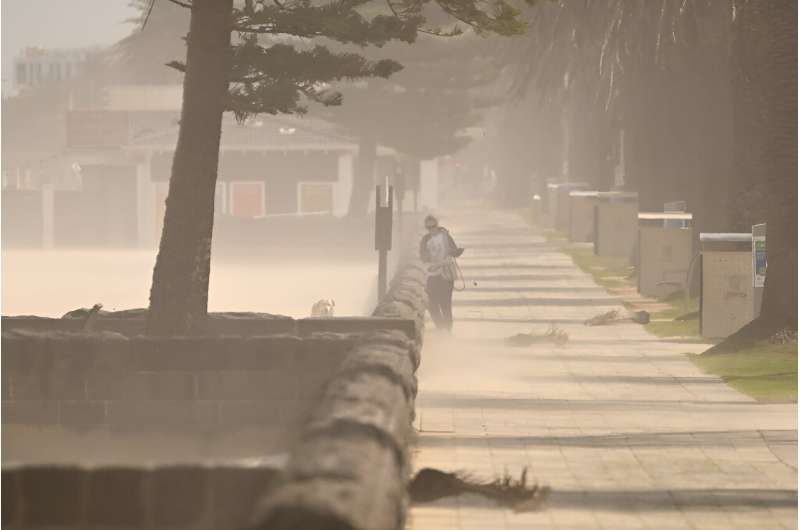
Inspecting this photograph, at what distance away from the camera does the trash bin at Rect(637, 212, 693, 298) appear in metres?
34.8

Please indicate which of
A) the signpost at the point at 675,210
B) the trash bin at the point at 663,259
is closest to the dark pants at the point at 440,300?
the trash bin at the point at 663,259

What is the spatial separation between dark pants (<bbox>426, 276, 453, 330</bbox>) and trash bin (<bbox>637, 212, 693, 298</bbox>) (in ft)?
25.5

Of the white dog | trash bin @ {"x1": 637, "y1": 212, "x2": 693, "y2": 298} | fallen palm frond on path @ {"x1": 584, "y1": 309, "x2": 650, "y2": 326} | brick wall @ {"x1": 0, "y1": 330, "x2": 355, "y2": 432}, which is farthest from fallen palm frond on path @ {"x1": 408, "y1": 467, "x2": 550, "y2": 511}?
trash bin @ {"x1": 637, "y1": 212, "x2": 693, "y2": 298}

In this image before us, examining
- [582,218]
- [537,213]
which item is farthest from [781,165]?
[537,213]

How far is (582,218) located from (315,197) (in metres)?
23.6

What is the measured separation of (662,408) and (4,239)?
65.1m

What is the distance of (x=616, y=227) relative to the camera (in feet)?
165

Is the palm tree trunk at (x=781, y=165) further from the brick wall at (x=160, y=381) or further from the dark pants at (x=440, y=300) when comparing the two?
the brick wall at (x=160, y=381)

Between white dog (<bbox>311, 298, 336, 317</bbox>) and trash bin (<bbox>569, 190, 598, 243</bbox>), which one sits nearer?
white dog (<bbox>311, 298, 336, 317</bbox>)

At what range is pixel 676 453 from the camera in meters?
14.6

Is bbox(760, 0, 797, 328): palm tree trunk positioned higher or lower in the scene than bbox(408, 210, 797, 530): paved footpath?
higher

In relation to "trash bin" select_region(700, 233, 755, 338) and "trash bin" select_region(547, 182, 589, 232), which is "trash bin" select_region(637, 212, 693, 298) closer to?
"trash bin" select_region(700, 233, 755, 338)

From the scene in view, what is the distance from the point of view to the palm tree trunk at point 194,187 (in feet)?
57.8

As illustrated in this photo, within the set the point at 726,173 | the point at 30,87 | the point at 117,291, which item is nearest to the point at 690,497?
the point at 726,173
